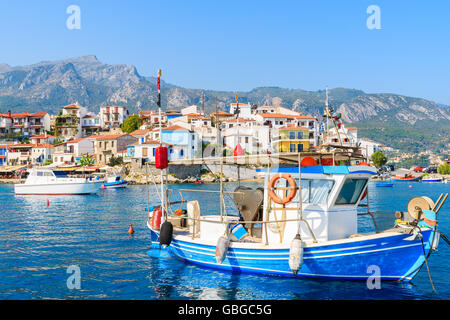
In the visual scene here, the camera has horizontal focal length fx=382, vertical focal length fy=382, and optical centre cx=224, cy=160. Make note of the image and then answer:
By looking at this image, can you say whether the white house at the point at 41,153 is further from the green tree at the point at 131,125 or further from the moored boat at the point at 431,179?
the moored boat at the point at 431,179

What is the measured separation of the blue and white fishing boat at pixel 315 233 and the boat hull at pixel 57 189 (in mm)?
39793

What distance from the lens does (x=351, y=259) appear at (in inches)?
466

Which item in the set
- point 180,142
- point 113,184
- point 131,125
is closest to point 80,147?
point 131,125

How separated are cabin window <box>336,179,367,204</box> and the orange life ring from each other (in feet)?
5.62

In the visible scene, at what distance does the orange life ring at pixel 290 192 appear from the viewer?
39.9 feet

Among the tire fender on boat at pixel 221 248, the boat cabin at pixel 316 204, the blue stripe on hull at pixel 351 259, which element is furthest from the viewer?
the tire fender on boat at pixel 221 248

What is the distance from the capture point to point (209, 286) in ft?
42.2

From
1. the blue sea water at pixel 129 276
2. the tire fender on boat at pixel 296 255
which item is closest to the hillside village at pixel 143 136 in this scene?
the blue sea water at pixel 129 276

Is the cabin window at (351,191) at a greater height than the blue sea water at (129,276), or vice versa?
the cabin window at (351,191)

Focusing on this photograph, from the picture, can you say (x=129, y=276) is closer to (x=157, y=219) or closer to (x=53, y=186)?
(x=157, y=219)

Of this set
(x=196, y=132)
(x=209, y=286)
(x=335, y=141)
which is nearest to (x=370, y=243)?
(x=209, y=286)

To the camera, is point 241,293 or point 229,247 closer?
point 241,293
